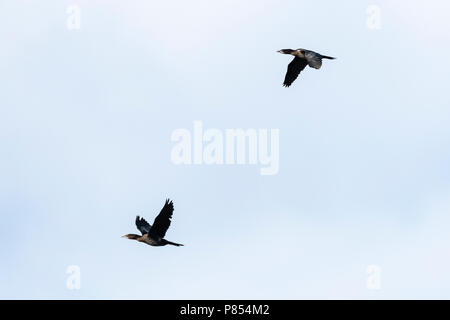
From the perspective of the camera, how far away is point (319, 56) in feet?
151

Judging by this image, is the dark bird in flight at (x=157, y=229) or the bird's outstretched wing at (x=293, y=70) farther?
the bird's outstretched wing at (x=293, y=70)

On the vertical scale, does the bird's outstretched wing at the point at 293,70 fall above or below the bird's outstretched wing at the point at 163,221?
above

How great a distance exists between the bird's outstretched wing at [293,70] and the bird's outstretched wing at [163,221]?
875cm

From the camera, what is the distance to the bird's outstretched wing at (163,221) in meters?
43.1

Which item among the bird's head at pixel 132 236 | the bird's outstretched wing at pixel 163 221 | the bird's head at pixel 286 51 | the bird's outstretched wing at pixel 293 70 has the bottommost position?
the bird's head at pixel 132 236

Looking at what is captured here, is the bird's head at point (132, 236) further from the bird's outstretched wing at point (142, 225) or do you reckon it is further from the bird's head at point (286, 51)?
the bird's head at point (286, 51)

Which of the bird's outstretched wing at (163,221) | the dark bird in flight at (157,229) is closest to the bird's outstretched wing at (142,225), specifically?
the dark bird in flight at (157,229)

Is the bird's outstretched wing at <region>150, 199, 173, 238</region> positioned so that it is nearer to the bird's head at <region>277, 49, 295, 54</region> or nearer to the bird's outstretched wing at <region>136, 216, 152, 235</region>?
the bird's outstretched wing at <region>136, 216, 152, 235</region>

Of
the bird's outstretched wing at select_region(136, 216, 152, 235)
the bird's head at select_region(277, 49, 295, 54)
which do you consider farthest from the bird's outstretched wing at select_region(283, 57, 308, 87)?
the bird's outstretched wing at select_region(136, 216, 152, 235)

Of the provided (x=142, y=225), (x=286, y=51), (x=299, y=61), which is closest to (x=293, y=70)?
(x=299, y=61)

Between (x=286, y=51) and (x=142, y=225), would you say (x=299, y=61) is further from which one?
(x=142, y=225)
